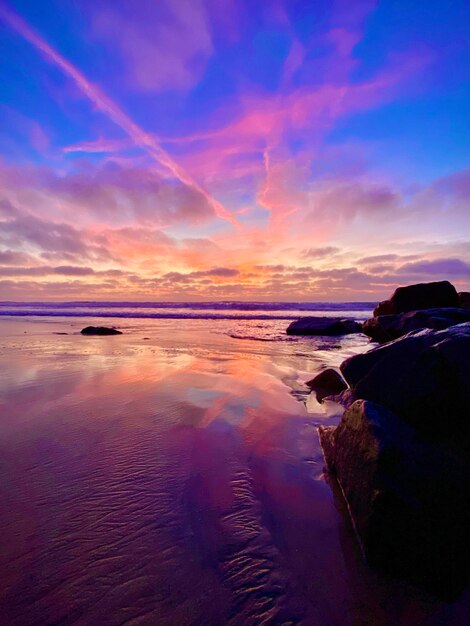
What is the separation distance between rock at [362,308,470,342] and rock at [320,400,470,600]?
19.6ft

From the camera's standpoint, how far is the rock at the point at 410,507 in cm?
199

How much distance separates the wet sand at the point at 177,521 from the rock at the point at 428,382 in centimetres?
100

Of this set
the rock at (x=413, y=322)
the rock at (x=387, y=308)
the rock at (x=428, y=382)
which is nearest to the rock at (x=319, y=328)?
the rock at (x=387, y=308)

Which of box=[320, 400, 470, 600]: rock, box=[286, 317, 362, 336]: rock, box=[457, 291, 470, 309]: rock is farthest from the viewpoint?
box=[286, 317, 362, 336]: rock

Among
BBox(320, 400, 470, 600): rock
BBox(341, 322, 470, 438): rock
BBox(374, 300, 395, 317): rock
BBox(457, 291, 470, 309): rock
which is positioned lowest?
BBox(320, 400, 470, 600): rock

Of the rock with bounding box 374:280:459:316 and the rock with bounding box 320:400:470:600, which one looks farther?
the rock with bounding box 374:280:459:316

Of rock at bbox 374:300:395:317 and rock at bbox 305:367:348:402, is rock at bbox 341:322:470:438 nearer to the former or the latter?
rock at bbox 305:367:348:402

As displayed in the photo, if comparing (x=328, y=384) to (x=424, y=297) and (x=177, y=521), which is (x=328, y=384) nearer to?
(x=177, y=521)

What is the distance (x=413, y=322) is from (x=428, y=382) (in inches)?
276

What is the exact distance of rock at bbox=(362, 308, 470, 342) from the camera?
305 inches

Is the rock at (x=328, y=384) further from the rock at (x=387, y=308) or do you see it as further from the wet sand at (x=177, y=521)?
the rock at (x=387, y=308)

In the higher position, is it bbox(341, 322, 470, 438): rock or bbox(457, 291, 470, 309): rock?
bbox(457, 291, 470, 309): rock

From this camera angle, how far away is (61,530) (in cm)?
229

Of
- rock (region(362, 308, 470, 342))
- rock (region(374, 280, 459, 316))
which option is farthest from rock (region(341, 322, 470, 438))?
Answer: rock (region(374, 280, 459, 316))
